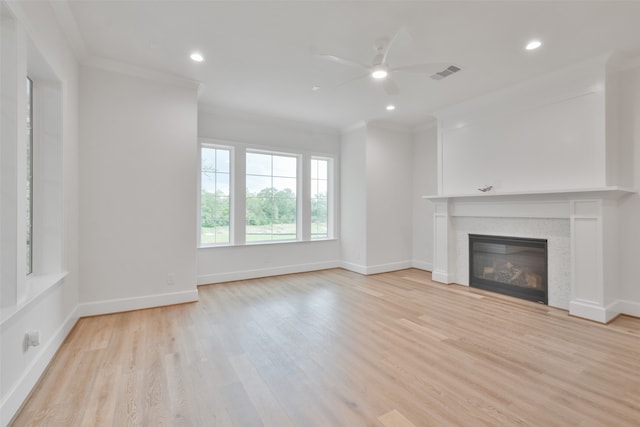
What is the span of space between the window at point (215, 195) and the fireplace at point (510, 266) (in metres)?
4.18

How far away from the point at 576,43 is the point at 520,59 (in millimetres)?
471

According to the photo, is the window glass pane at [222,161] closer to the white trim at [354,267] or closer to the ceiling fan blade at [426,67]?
the white trim at [354,267]

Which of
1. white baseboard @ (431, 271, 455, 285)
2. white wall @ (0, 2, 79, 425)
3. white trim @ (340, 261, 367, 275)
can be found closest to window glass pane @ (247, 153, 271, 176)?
white trim @ (340, 261, 367, 275)

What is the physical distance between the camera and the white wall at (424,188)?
5797mm

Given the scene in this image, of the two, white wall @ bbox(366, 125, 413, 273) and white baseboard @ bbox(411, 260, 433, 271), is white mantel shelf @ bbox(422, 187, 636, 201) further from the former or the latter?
white baseboard @ bbox(411, 260, 433, 271)

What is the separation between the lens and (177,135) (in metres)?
3.79

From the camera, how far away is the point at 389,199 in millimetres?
5887

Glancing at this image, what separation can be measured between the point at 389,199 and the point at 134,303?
4.58 metres

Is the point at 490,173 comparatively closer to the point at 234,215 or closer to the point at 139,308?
the point at 234,215

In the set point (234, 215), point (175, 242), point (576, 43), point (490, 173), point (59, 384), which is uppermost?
point (576, 43)

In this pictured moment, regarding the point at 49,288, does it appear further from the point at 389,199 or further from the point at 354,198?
the point at 389,199

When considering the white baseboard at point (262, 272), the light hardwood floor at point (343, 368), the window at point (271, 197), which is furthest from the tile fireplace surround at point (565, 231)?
the window at point (271, 197)

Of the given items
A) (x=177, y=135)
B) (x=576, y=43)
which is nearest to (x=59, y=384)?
(x=177, y=135)

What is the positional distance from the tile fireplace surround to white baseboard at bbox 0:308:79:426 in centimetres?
497
